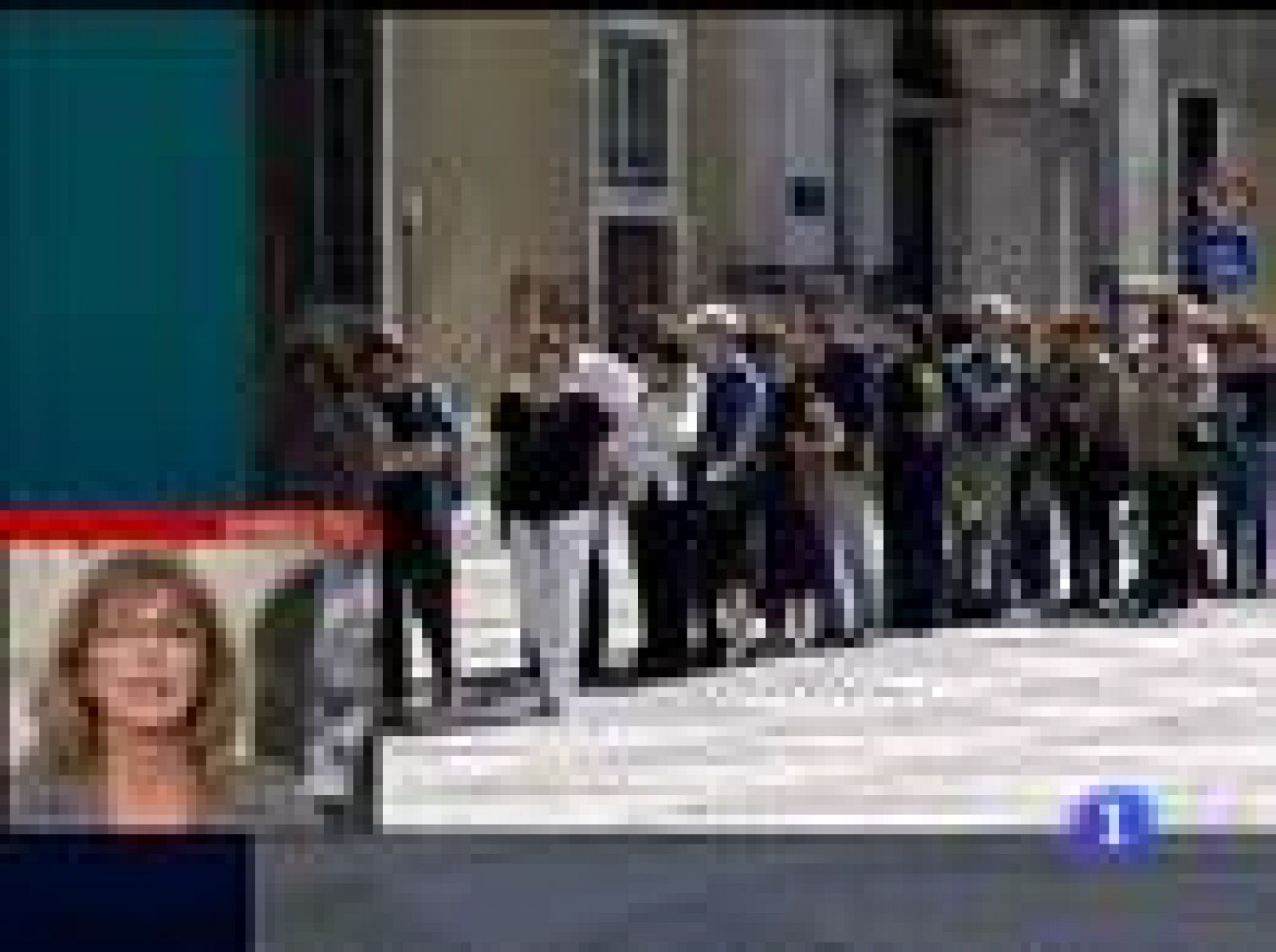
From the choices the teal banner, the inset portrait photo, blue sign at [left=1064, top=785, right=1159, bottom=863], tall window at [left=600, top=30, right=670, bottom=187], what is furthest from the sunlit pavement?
tall window at [left=600, top=30, right=670, bottom=187]

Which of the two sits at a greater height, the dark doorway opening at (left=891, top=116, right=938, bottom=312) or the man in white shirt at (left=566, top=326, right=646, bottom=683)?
the dark doorway opening at (left=891, top=116, right=938, bottom=312)

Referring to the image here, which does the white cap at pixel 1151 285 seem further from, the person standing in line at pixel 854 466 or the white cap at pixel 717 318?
Answer: the white cap at pixel 717 318

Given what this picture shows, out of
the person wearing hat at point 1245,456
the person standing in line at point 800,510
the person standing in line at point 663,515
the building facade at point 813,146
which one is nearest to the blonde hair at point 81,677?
the person standing in line at point 663,515

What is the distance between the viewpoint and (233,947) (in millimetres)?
6785

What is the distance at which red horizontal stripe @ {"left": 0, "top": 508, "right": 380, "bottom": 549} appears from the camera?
6.18 m

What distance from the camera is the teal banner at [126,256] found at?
20.7 ft

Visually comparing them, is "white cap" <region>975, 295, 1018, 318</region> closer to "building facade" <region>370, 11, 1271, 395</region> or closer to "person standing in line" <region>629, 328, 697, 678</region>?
"building facade" <region>370, 11, 1271, 395</region>

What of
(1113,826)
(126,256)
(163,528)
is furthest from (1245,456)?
(163,528)

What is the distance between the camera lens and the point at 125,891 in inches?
264

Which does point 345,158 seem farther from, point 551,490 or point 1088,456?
point 1088,456

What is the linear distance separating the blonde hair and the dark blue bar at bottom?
278 mm

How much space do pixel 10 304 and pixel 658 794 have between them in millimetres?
4181

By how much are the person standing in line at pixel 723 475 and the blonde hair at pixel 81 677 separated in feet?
22.3

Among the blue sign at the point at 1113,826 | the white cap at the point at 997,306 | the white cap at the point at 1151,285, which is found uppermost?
the white cap at the point at 1151,285
